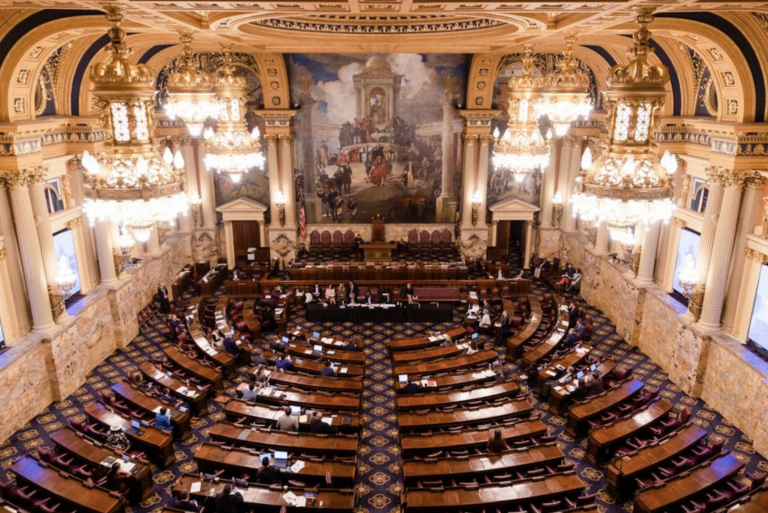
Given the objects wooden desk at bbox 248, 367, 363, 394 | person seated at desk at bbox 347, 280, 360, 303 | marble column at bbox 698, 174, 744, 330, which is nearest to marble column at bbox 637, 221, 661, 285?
marble column at bbox 698, 174, 744, 330

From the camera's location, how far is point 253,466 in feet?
36.7

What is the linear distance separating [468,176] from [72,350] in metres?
17.4

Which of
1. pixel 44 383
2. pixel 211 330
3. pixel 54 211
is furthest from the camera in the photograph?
pixel 211 330

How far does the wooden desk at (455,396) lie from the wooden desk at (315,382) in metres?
1.44

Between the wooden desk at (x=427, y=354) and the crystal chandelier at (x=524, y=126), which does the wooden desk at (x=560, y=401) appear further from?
the crystal chandelier at (x=524, y=126)

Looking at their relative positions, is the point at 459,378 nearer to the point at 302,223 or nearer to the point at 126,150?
the point at 126,150

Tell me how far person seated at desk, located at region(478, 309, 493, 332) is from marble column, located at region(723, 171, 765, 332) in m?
7.28

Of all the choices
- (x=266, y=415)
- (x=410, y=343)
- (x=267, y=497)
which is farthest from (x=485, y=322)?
(x=267, y=497)

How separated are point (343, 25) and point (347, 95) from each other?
1021 cm

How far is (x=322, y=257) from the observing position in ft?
86.5

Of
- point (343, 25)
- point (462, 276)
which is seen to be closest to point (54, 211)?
point (343, 25)

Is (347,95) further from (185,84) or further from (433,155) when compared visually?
(185,84)

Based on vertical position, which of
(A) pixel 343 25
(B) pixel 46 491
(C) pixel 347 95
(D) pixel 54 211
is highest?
(A) pixel 343 25

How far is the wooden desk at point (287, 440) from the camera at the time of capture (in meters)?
11.9
